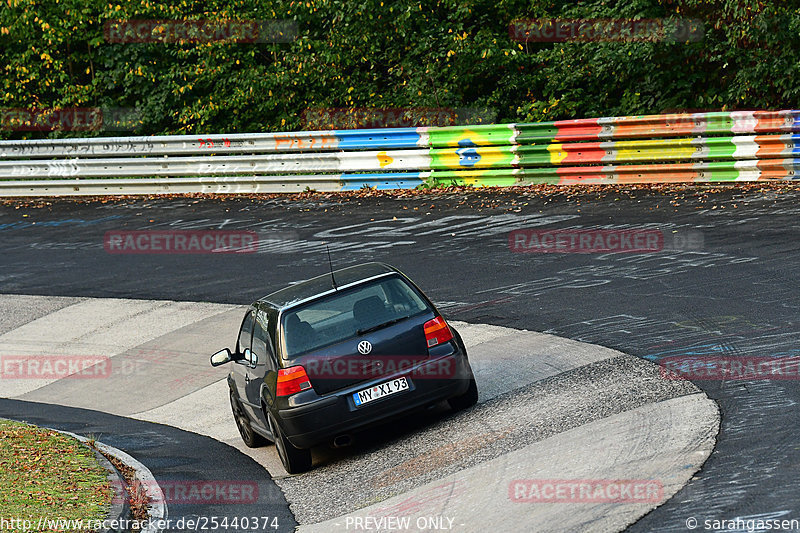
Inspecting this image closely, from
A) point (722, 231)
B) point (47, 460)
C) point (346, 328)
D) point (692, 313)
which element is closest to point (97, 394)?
point (47, 460)

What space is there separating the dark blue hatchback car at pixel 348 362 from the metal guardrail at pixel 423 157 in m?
10.4

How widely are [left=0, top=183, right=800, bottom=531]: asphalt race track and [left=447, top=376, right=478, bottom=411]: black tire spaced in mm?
1793

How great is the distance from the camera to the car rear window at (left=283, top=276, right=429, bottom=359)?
30.1 feet

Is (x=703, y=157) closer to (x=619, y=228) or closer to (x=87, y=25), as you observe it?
(x=619, y=228)

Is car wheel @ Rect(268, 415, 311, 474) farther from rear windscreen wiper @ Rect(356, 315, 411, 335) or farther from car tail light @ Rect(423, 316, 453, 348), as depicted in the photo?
car tail light @ Rect(423, 316, 453, 348)

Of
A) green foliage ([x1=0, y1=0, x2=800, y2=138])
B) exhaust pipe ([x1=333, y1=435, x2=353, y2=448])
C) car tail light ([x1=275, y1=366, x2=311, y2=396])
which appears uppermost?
green foliage ([x1=0, y1=0, x2=800, y2=138])

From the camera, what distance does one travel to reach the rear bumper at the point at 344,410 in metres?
8.95

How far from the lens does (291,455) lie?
9.19 meters

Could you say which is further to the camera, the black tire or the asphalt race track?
the black tire

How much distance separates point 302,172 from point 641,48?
301 inches

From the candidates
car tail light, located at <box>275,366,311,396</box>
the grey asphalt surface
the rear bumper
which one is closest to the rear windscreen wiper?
the rear bumper

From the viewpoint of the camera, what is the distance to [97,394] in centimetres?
1282

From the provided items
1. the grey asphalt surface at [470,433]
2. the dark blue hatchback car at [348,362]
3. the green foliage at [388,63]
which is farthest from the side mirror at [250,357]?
the green foliage at [388,63]

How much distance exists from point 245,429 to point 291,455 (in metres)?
1.41
